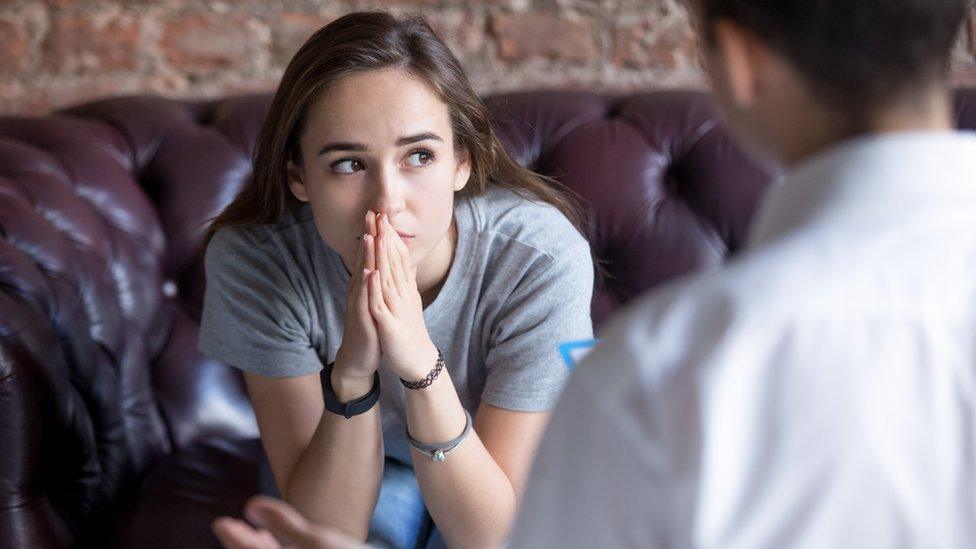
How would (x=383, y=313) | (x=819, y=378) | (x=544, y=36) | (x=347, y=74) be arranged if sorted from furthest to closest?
(x=544, y=36)
(x=347, y=74)
(x=383, y=313)
(x=819, y=378)

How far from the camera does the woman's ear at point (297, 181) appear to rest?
148cm

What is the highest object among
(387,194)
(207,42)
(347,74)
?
(347,74)

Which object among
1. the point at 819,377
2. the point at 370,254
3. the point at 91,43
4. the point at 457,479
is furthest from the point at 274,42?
the point at 819,377

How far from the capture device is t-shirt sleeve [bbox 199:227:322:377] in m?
1.47

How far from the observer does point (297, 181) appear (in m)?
1.49

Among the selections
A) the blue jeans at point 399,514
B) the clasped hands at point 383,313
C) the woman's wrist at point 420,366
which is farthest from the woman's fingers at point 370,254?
the blue jeans at point 399,514

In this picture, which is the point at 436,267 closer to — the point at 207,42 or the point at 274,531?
the point at 274,531

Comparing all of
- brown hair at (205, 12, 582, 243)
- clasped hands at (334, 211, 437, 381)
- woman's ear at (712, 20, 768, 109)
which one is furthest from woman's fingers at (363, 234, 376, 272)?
woman's ear at (712, 20, 768, 109)

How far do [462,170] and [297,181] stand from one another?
0.72ft

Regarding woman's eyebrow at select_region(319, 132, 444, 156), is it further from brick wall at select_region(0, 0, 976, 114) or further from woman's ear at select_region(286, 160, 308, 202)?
brick wall at select_region(0, 0, 976, 114)

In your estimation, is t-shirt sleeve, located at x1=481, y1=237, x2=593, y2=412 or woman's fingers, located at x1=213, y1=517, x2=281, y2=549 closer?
woman's fingers, located at x1=213, y1=517, x2=281, y2=549

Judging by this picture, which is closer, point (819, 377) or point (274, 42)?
point (819, 377)

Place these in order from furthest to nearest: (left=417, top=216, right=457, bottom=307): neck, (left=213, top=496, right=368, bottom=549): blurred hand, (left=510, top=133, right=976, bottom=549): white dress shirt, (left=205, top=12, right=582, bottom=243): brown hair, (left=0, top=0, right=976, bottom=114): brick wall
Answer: (left=0, top=0, right=976, bottom=114): brick wall
(left=417, top=216, right=457, bottom=307): neck
(left=205, top=12, right=582, bottom=243): brown hair
(left=213, top=496, right=368, bottom=549): blurred hand
(left=510, top=133, right=976, bottom=549): white dress shirt

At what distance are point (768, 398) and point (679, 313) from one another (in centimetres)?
7
